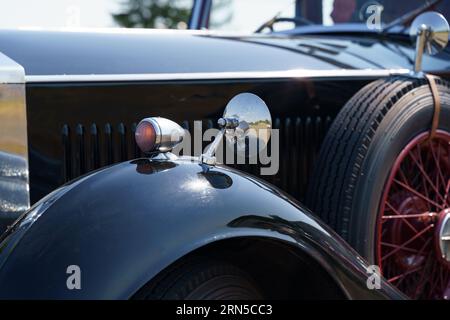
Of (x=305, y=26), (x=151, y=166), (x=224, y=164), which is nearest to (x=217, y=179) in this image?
(x=151, y=166)

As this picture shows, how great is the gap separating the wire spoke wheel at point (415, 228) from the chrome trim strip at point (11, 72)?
121cm

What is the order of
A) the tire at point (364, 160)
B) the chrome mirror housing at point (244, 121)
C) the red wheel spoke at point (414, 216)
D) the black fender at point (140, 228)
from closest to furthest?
the black fender at point (140, 228) < the chrome mirror housing at point (244, 121) < the tire at point (364, 160) < the red wheel spoke at point (414, 216)

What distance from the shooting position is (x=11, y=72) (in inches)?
73.8

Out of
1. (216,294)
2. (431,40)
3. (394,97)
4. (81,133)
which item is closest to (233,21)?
(431,40)

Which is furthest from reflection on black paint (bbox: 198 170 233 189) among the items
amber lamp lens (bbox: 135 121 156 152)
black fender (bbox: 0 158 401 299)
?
amber lamp lens (bbox: 135 121 156 152)

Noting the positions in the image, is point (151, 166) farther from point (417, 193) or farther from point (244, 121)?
point (417, 193)

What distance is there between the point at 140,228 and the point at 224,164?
759mm

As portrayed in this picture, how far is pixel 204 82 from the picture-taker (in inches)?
87.5

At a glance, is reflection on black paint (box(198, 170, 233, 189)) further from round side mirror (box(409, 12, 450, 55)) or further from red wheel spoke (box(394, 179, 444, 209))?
round side mirror (box(409, 12, 450, 55))

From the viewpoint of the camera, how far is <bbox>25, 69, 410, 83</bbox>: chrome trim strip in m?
1.98

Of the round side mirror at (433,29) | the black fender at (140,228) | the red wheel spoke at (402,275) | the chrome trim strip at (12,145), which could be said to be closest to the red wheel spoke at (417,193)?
the red wheel spoke at (402,275)

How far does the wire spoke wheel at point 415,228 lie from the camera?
243 cm

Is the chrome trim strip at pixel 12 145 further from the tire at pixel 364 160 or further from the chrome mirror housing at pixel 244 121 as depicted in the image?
the tire at pixel 364 160

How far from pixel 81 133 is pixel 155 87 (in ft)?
0.85
